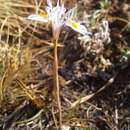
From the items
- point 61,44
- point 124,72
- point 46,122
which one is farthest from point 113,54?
point 46,122

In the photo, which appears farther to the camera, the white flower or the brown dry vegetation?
the brown dry vegetation

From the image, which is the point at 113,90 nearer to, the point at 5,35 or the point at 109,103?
the point at 109,103

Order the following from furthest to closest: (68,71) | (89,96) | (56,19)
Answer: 1. (68,71)
2. (89,96)
3. (56,19)

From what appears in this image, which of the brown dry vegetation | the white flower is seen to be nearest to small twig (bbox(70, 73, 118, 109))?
the brown dry vegetation

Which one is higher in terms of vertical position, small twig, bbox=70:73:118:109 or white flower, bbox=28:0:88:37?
white flower, bbox=28:0:88:37

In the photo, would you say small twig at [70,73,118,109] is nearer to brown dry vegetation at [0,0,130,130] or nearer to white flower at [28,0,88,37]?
brown dry vegetation at [0,0,130,130]

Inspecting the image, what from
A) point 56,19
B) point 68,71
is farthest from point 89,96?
point 56,19

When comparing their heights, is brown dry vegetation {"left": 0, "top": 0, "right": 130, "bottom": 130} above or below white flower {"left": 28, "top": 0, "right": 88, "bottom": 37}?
below

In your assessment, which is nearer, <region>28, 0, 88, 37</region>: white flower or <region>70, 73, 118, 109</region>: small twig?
<region>28, 0, 88, 37</region>: white flower

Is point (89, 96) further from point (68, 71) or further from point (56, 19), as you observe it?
point (56, 19)
